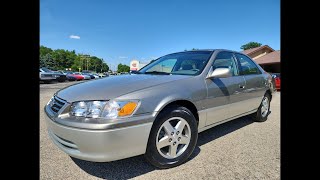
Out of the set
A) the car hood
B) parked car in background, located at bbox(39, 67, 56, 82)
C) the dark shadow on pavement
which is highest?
parked car in background, located at bbox(39, 67, 56, 82)

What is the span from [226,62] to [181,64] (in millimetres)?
736

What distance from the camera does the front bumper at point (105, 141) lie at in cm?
204

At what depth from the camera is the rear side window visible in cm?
390

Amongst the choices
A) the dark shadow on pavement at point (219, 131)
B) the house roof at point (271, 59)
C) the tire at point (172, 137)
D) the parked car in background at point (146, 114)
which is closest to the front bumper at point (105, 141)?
the parked car in background at point (146, 114)

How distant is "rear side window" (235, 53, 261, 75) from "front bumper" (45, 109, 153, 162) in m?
2.34

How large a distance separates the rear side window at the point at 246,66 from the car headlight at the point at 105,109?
2.37m

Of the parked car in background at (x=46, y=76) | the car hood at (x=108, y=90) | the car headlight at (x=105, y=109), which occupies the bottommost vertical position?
the car headlight at (x=105, y=109)

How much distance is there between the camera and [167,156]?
2.48m

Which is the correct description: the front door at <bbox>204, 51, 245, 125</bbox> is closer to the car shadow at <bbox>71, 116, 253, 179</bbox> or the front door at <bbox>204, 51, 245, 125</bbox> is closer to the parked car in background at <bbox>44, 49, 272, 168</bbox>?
the parked car in background at <bbox>44, 49, 272, 168</bbox>

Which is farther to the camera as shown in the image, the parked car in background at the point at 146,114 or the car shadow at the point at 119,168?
the car shadow at the point at 119,168

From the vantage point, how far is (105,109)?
2.11m

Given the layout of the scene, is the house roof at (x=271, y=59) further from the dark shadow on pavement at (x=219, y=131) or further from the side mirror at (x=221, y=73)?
the side mirror at (x=221, y=73)

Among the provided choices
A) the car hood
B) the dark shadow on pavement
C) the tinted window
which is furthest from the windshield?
the dark shadow on pavement
